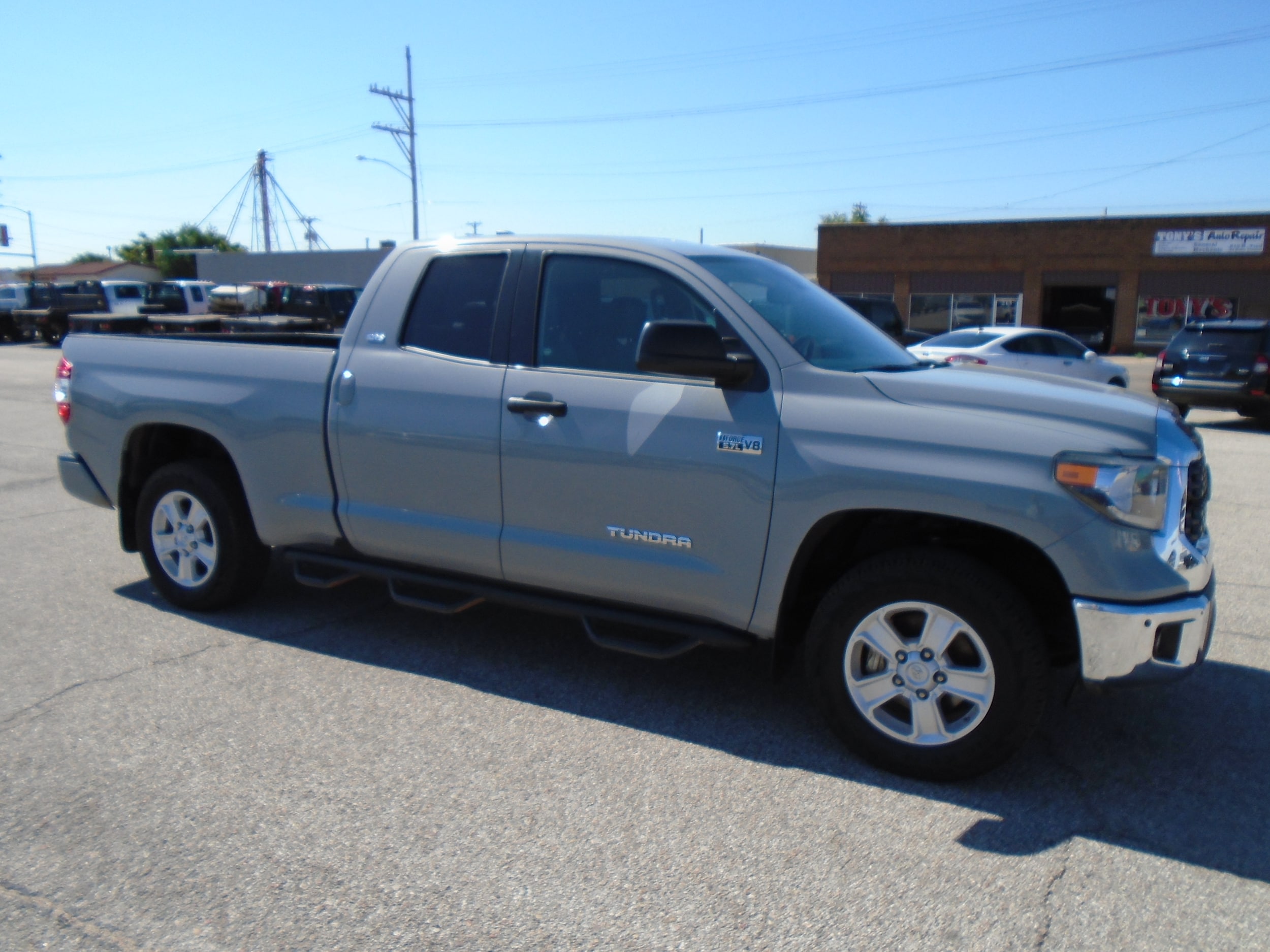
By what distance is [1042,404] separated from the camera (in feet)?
11.4

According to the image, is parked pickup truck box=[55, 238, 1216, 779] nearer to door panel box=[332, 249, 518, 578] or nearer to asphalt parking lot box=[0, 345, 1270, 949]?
door panel box=[332, 249, 518, 578]

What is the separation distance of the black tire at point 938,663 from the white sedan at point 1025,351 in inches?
519

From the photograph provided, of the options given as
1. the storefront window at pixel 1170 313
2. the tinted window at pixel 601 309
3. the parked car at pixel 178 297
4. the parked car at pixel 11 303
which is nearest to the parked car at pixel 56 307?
the parked car at pixel 11 303

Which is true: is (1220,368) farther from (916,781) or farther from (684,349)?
(684,349)

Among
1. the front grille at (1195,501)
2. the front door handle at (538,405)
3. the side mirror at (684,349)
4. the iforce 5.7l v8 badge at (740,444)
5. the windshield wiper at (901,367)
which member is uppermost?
the side mirror at (684,349)

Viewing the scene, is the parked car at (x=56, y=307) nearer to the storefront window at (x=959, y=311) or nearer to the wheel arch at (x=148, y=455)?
the storefront window at (x=959, y=311)

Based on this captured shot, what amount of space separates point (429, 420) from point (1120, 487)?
270 cm

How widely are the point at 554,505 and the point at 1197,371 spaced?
44.6 ft

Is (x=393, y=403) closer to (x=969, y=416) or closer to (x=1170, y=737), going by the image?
(x=969, y=416)

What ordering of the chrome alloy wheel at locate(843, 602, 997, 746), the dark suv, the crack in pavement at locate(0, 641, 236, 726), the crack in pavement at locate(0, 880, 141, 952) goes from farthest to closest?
the dark suv < the crack in pavement at locate(0, 641, 236, 726) < the chrome alloy wheel at locate(843, 602, 997, 746) < the crack in pavement at locate(0, 880, 141, 952)

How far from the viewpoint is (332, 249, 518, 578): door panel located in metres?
4.29

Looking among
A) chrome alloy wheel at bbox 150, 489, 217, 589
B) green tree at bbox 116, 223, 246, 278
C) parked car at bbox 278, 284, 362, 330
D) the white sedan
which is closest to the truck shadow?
chrome alloy wheel at bbox 150, 489, 217, 589

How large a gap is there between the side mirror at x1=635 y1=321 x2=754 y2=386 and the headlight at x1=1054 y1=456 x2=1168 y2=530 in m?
1.19

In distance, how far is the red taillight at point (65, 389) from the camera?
5512mm
